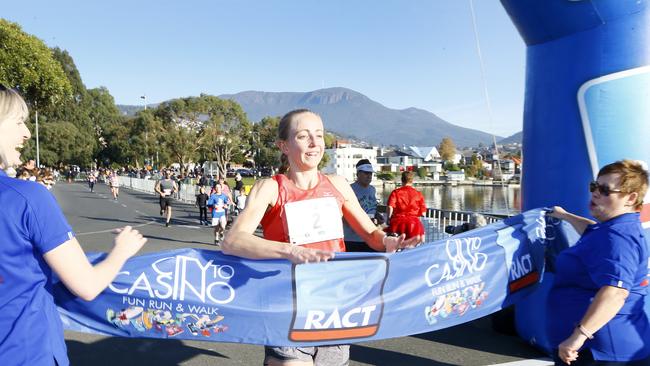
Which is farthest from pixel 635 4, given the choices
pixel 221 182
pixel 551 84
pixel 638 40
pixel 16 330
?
pixel 221 182

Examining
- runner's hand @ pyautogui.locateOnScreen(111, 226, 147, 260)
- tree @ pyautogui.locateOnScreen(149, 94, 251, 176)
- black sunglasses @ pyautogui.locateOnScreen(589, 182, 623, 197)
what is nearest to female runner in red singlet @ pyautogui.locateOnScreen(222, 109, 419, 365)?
runner's hand @ pyautogui.locateOnScreen(111, 226, 147, 260)

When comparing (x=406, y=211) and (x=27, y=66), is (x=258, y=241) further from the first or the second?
(x=27, y=66)

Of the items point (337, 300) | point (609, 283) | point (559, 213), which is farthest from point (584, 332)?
point (337, 300)

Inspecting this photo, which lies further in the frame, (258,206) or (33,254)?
(258,206)

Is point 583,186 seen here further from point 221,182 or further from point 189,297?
point 221,182

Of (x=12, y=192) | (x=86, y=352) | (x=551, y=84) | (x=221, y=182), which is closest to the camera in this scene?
(x=12, y=192)

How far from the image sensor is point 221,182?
45.7 ft

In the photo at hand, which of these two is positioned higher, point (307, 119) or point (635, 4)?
point (635, 4)

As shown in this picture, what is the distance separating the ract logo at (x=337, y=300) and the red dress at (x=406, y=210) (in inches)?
203

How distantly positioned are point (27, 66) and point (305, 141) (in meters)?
22.1

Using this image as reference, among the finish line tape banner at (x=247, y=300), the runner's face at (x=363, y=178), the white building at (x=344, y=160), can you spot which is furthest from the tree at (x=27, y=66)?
the white building at (x=344, y=160)

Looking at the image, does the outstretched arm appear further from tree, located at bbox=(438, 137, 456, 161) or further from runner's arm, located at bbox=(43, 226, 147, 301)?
tree, located at bbox=(438, 137, 456, 161)

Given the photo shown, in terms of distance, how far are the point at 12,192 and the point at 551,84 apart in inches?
171

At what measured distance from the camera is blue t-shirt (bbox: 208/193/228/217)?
12797mm
